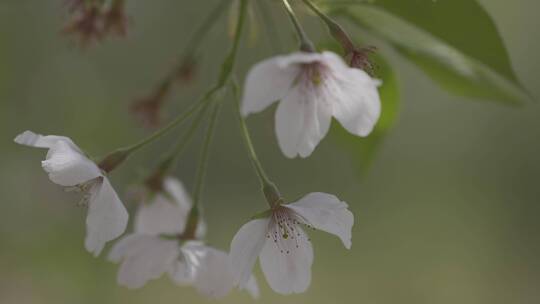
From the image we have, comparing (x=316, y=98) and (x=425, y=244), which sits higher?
(x=316, y=98)

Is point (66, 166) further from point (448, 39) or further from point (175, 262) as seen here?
point (448, 39)

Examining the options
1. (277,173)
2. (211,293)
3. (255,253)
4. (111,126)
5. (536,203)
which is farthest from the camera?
(277,173)

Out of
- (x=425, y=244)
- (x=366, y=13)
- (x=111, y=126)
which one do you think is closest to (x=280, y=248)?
(x=366, y=13)

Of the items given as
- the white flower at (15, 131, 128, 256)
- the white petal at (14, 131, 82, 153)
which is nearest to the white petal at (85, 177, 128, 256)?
the white flower at (15, 131, 128, 256)

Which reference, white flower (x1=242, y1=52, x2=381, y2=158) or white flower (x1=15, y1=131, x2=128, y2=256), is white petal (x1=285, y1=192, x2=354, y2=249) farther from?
white flower (x1=15, y1=131, x2=128, y2=256)

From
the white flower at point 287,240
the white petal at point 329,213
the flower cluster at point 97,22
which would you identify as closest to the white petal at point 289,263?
the white flower at point 287,240

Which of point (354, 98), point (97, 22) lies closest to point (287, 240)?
point (354, 98)

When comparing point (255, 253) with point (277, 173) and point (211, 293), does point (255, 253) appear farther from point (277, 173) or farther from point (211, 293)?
point (277, 173)
